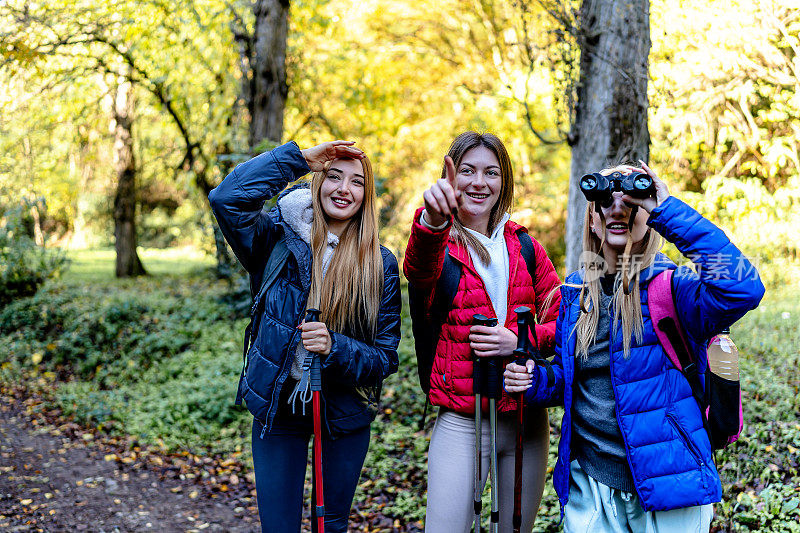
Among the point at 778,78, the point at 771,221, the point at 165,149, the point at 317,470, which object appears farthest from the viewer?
the point at 165,149

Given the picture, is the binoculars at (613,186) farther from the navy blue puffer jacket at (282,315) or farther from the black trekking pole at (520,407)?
the navy blue puffer jacket at (282,315)

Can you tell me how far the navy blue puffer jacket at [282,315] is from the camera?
2.63m

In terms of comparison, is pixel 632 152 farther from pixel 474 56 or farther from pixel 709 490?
pixel 474 56

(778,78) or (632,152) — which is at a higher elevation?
(778,78)

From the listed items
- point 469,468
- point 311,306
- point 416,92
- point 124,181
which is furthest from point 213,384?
point 416,92

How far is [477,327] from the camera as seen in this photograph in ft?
8.38

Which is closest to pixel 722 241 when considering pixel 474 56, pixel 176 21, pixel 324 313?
pixel 324 313

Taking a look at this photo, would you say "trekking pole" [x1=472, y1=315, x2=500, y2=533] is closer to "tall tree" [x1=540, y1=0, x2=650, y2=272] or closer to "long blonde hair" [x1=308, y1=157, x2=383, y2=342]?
"long blonde hair" [x1=308, y1=157, x2=383, y2=342]

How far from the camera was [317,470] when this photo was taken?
269cm

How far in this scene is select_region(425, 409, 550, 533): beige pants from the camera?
262cm

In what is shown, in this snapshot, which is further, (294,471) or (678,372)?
(294,471)

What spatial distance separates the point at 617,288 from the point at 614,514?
789 mm

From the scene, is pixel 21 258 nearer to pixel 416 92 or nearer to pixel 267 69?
pixel 267 69

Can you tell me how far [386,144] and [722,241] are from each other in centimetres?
1303
